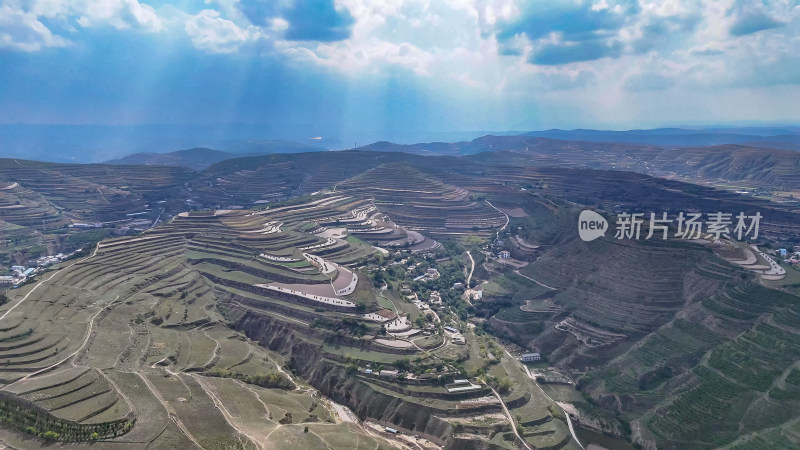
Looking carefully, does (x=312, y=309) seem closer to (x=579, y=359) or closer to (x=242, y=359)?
(x=242, y=359)

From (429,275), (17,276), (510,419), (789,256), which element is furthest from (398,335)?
(17,276)

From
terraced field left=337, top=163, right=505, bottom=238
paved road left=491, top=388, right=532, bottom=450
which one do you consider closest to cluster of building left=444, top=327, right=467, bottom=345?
paved road left=491, top=388, right=532, bottom=450

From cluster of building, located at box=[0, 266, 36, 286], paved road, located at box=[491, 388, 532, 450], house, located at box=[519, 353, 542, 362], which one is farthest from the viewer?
cluster of building, located at box=[0, 266, 36, 286]

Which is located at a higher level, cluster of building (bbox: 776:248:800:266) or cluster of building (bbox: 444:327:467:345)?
cluster of building (bbox: 776:248:800:266)

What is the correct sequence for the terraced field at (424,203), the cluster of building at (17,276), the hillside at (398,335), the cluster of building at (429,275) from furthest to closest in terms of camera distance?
the terraced field at (424,203)
the cluster of building at (429,275)
the cluster of building at (17,276)
the hillside at (398,335)

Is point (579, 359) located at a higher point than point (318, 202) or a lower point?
lower

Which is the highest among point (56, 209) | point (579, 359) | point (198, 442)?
point (56, 209)

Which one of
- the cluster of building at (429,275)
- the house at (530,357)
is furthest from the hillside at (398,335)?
the house at (530,357)

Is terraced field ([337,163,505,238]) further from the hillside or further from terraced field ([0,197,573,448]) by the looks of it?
terraced field ([0,197,573,448])

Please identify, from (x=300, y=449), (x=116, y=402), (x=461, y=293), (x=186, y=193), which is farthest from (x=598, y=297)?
(x=186, y=193)

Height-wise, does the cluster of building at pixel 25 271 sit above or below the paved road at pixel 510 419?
above

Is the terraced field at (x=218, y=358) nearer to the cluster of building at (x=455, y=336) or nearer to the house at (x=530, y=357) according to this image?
the cluster of building at (x=455, y=336)
